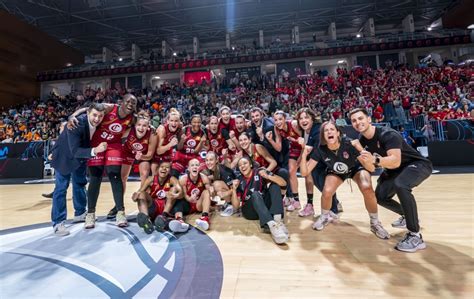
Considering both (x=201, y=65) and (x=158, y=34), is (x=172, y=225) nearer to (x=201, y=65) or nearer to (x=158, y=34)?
(x=201, y=65)

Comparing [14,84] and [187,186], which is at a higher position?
[14,84]

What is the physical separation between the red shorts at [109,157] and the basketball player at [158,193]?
48 centimetres

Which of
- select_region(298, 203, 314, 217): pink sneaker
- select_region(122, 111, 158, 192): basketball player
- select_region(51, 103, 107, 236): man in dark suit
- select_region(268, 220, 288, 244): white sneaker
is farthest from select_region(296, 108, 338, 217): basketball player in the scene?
select_region(51, 103, 107, 236): man in dark suit

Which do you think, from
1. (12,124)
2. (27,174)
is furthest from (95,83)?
(27,174)

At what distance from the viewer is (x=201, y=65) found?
2025 cm

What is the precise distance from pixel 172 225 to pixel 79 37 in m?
27.0

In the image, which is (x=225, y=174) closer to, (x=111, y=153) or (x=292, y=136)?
(x=292, y=136)

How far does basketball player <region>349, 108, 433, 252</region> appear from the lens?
228cm

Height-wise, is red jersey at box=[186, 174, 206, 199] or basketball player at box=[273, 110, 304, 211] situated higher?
basketball player at box=[273, 110, 304, 211]

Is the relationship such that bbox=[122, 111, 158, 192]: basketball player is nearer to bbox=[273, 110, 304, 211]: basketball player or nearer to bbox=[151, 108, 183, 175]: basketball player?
bbox=[151, 108, 183, 175]: basketball player

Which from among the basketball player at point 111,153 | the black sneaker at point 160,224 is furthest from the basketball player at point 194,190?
the basketball player at point 111,153

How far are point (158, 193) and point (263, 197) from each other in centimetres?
144

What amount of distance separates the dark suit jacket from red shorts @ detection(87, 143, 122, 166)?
11 cm

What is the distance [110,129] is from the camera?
121 inches
